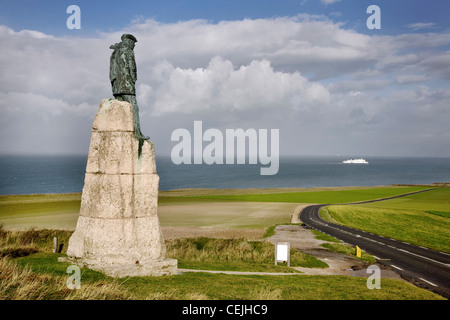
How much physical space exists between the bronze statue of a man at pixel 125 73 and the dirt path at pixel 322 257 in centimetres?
1228

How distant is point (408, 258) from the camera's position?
24.7 meters

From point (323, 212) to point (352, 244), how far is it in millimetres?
26650

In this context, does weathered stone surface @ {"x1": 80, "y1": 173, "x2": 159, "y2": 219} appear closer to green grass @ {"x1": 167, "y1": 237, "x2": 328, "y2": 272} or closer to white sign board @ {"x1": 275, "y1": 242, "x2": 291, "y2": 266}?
green grass @ {"x1": 167, "y1": 237, "x2": 328, "y2": 272}

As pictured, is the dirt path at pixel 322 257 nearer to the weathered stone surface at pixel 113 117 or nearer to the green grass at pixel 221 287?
the green grass at pixel 221 287

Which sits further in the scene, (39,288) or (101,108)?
(101,108)

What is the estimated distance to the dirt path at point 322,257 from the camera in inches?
786

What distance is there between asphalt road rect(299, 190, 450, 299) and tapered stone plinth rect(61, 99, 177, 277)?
12943 mm

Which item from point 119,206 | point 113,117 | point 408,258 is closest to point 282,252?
point 408,258

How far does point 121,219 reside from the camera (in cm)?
1321

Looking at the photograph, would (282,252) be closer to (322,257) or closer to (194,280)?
(322,257)

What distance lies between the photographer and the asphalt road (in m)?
18.5

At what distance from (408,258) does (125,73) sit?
2188cm
